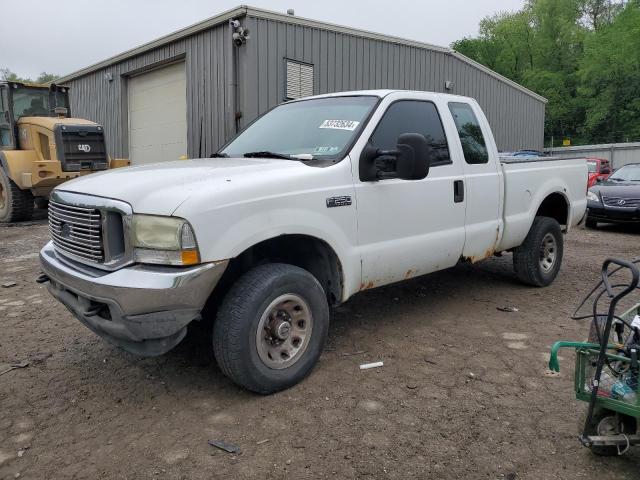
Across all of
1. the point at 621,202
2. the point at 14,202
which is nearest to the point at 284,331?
the point at 14,202

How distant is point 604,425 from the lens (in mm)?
2662

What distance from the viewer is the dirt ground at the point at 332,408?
2738 millimetres

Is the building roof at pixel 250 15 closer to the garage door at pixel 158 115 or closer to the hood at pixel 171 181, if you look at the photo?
the garage door at pixel 158 115

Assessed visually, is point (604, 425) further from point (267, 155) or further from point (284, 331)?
point (267, 155)

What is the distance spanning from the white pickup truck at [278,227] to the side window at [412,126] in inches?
0.6

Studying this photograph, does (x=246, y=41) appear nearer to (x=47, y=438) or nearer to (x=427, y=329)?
(x=427, y=329)

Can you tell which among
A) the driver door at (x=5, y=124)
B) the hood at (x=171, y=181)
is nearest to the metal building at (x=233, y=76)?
the driver door at (x=5, y=124)

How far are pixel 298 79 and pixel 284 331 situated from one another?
381 inches

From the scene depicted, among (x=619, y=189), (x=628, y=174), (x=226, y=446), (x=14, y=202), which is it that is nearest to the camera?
(x=226, y=446)

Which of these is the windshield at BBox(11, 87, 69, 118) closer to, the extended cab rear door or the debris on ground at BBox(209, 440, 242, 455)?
the extended cab rear door

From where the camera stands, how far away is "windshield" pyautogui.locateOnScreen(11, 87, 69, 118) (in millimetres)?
12328

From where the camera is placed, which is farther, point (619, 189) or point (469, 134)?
point (619, 189)

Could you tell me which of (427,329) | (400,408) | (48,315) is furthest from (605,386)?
(48,315)

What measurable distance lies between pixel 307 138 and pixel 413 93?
1.06 meters
